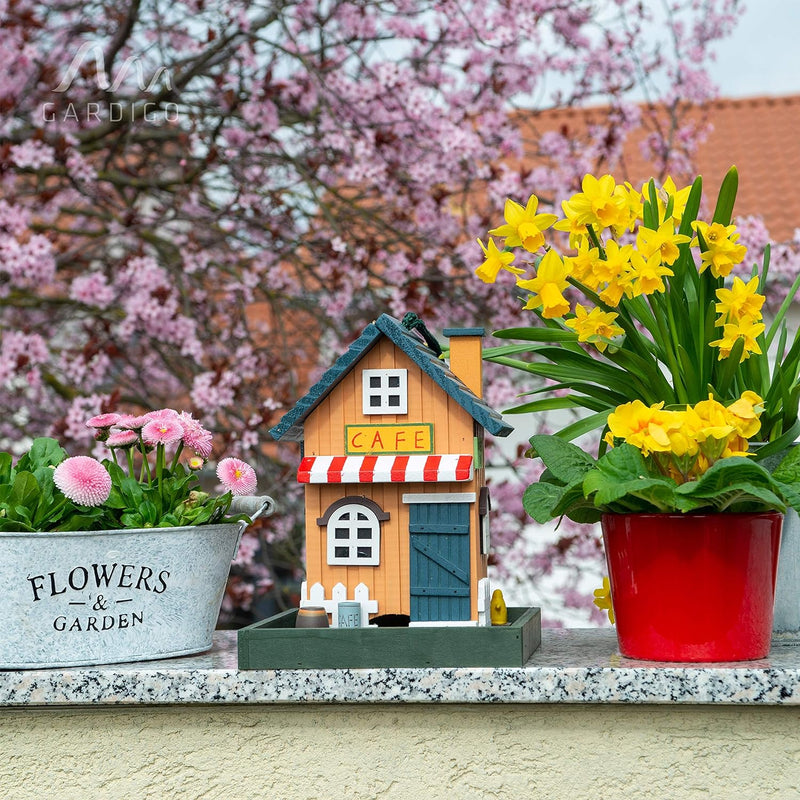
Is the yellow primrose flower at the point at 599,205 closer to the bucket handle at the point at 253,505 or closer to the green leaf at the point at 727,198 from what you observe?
the green leaf at the point at 727,198

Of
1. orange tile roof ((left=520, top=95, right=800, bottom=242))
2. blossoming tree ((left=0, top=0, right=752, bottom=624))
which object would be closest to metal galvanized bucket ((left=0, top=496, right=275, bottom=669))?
blossoming tree ((left=0, top=0, right=752, bottom=624))

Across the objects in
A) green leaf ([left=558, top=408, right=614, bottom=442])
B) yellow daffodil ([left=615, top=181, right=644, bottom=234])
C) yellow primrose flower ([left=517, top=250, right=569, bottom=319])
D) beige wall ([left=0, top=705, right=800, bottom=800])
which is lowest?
beige wall ([left=0, top=705, right=800, bottom=800])

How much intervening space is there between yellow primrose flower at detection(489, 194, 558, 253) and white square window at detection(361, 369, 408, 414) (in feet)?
0.72

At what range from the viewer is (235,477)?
4.51 feet

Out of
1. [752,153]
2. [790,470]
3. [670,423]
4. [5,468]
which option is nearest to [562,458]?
[670,423]

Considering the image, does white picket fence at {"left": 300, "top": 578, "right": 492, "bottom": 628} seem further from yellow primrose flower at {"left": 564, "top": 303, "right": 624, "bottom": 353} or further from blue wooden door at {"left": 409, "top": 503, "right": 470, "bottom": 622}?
yellow primrose flower at {"left": 564, "top": 303, "right": 624, "bottom": 353}

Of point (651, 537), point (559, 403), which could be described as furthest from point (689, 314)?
point (651, 537)

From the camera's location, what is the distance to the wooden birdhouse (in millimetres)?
1242

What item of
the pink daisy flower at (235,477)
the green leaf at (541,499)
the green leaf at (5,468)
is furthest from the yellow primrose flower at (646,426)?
the green leaf at (5,468)

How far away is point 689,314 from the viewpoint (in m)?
1.33

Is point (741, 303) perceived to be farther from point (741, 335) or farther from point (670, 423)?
point (670, 423)

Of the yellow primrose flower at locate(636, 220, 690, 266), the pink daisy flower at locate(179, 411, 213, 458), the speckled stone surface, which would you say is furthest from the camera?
the pink daisy flower at locate(179, 411, 213, 458)

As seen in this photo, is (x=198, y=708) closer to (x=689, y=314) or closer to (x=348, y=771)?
(x=348, y=771)

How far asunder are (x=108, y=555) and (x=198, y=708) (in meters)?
0.23
